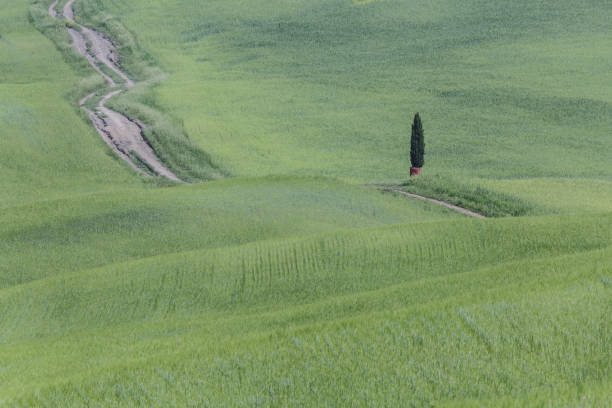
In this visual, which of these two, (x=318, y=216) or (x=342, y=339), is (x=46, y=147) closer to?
(x=318, y=216)

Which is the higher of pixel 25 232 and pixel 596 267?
pixel 596 267

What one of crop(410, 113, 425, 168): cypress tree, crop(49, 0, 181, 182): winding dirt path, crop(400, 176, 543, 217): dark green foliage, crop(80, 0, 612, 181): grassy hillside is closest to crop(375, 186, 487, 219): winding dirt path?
crop(400, 176, 543, 217): dark green foliage

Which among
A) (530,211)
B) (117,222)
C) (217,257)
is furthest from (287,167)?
(217,257)

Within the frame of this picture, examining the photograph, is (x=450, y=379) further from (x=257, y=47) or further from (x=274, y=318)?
(x=257, y=47)

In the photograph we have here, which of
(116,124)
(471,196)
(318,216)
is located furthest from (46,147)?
(471,196)

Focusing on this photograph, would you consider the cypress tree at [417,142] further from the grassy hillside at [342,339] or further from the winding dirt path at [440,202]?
the grassy hillside at [342,339]

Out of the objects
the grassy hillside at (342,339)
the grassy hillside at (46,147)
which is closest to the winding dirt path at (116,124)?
the grassy hillside at (46,147)
